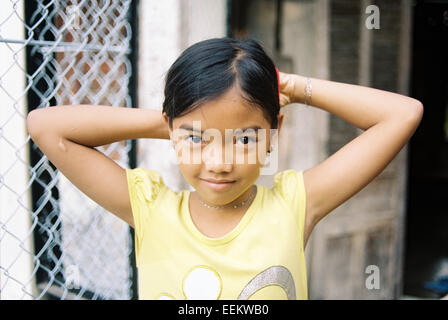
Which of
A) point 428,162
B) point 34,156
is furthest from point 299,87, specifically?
point 428,162

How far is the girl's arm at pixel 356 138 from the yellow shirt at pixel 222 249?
1.9 inches

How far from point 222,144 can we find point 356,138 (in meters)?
0.36

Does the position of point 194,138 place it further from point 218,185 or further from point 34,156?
point 34,156

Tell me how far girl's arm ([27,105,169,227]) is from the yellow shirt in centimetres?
5

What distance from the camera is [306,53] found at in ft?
9.07

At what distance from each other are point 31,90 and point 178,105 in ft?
2.77

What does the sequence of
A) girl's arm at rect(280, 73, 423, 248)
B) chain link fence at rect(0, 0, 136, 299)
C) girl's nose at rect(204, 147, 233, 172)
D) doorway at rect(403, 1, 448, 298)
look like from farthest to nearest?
doorway at rect(403, 1, 448, 298) < chain link fence at rect(0, 0, 136, 299) < girl's arm at rect(280, 73, 423, 248) < girl's nose at rect(204, 147, 233, 172)

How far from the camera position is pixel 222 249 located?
97 centimetres

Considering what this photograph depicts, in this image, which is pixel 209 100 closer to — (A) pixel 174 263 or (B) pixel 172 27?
(A) pixel 174 263

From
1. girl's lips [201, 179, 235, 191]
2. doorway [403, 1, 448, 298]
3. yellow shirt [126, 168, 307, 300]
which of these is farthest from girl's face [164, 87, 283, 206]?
doorway [403, 1, 448, 298]

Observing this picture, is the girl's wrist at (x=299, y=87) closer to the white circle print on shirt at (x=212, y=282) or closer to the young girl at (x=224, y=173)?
the young girl at (x=224, y=173)

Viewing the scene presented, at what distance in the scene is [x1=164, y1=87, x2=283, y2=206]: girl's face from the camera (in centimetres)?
87

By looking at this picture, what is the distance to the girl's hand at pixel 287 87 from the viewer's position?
1.04 m

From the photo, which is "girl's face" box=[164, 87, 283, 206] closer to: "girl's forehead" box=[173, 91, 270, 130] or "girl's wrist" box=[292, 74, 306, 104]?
"girl's forehead" box=[173, 91, 270, 130]
